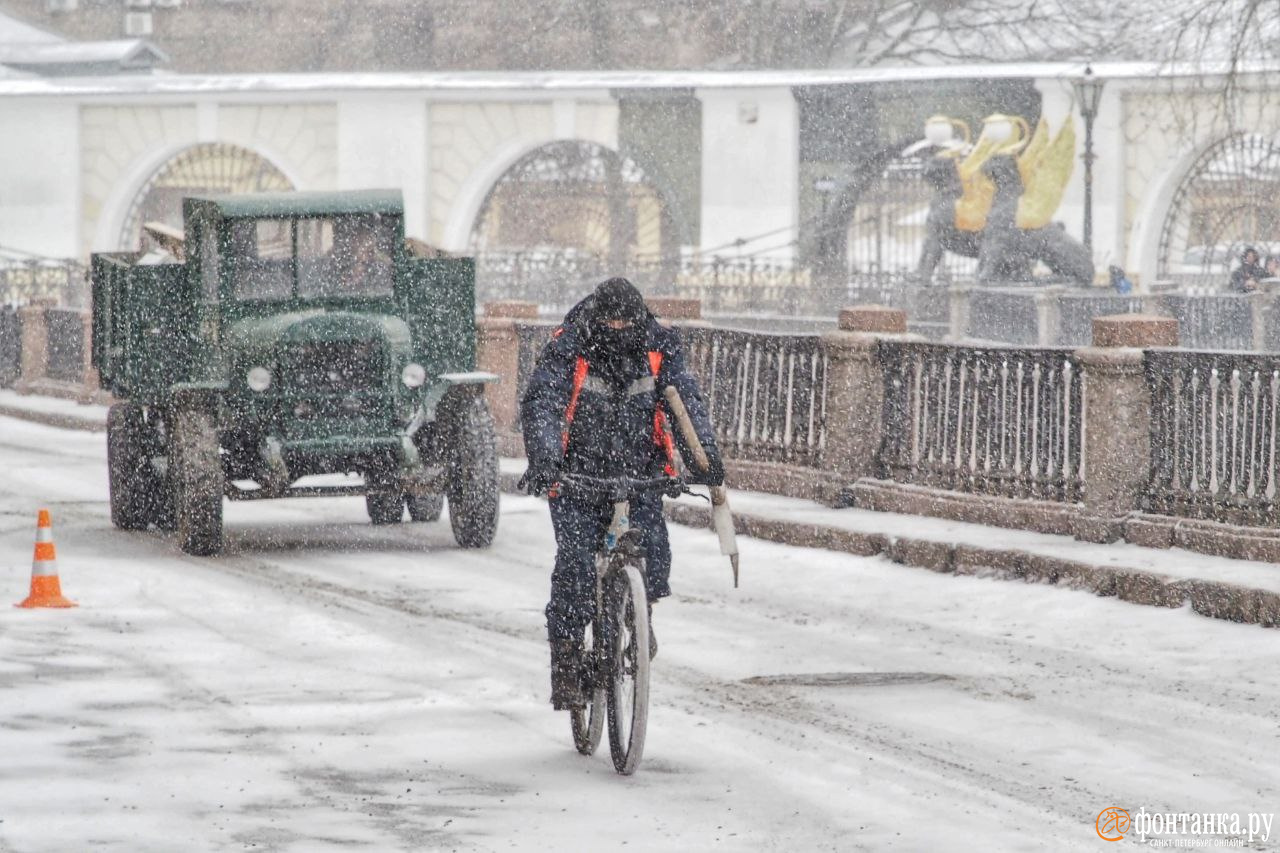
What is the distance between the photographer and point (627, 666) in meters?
7.77

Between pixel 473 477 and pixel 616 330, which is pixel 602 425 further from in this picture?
pixel 473 477

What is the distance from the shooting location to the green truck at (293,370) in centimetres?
1414

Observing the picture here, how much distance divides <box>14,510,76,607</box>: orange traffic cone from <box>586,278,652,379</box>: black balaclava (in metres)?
4.56

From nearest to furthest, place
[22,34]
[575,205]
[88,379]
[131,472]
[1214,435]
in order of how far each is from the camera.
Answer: [1214,435] < [131,472] < [88,379] < [575,205] < [22,34]

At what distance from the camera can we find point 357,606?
466 inches

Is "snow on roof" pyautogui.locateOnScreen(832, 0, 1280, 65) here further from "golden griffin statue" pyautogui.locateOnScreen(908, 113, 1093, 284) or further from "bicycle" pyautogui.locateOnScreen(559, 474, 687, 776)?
"bicycle" pyautogui.locateOnScreen(559, 474, 687, 776)

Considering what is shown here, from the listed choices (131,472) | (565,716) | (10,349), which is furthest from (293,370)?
(10,349)

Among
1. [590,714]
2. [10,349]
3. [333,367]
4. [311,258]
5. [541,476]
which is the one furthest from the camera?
[10,349]

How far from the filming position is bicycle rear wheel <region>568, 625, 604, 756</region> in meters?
7.97

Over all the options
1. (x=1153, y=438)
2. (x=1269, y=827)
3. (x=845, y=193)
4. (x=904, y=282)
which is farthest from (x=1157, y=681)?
(x=845, y=193)

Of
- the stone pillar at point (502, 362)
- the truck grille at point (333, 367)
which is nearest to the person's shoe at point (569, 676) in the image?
the truck grille at point (333, 367)

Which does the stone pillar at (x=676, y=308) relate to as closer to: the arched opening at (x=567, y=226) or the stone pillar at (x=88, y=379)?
the stone pillar at (x=88, y=379)

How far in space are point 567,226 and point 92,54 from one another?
1256 cm

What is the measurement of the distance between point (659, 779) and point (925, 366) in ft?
A: 24.7
